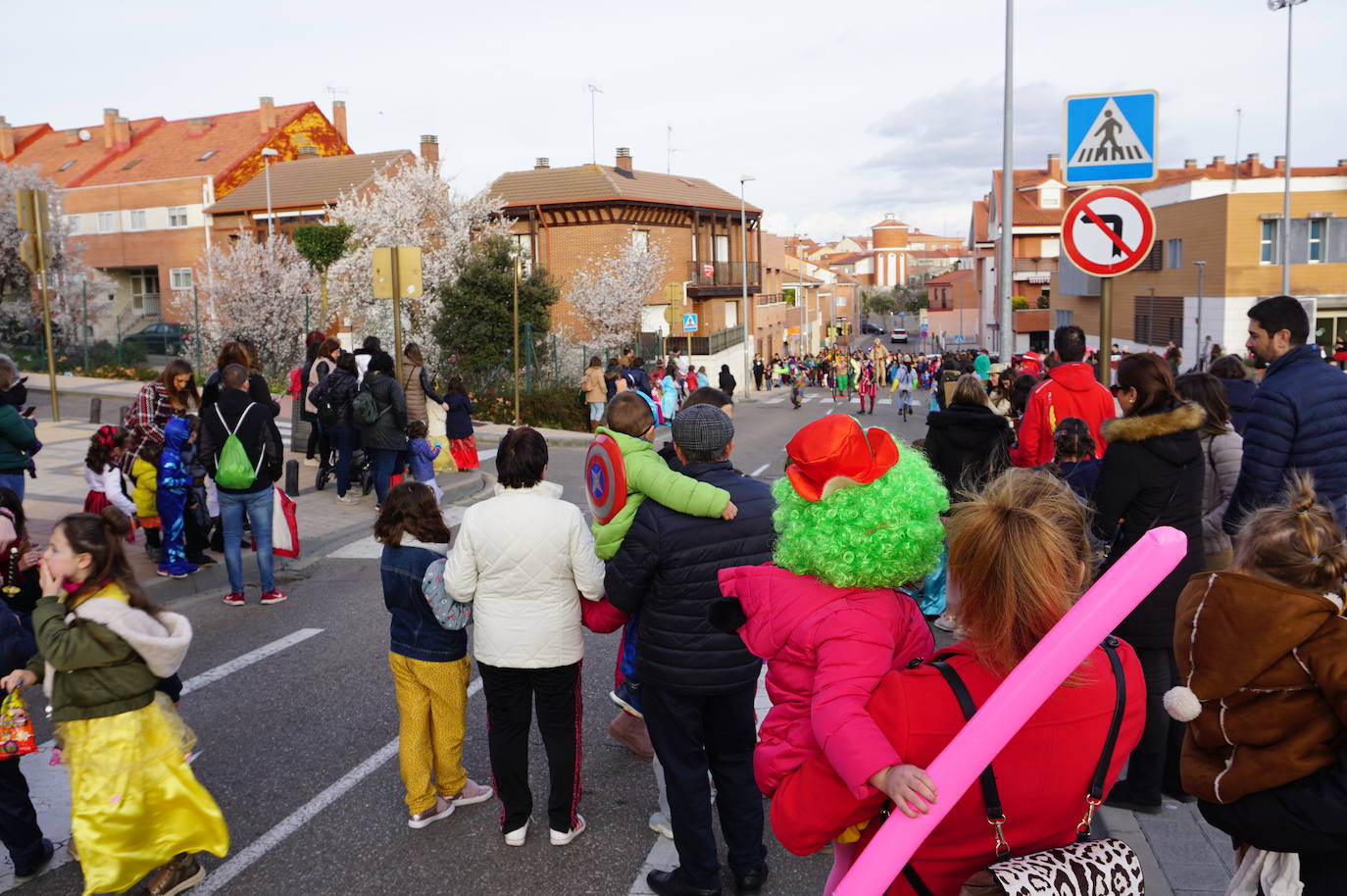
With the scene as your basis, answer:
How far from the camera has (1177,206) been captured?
48219mm

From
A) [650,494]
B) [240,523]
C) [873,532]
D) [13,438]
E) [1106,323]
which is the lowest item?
[240,523]

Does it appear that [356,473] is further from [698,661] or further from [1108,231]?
[698,661]

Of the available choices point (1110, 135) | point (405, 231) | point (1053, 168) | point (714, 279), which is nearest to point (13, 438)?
point (1110, 135)

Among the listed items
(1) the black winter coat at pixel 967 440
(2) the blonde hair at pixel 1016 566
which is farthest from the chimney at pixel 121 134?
(2) the blonde hair at pixel 1016 566

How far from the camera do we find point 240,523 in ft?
28.4

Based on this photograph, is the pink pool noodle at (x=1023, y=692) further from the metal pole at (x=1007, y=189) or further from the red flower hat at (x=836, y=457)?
the metal pole at (x=1007, y=189)

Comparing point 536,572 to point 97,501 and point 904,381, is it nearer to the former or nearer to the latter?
point 97,501

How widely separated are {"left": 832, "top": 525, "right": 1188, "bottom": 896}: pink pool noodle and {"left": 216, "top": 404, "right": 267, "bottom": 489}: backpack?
7.27m

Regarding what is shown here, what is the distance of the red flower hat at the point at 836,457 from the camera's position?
2.56 m

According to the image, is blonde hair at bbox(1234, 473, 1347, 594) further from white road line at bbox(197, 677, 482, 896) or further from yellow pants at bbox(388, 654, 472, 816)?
white road line at bbox(197, 677, 482, 896)

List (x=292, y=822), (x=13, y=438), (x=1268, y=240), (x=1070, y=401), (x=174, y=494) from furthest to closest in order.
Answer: (x=1268, y=240), (x=174, y=494), (x=13, y=438), (x=1070, y=401), (x=292, y=822)

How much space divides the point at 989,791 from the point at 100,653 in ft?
11.1

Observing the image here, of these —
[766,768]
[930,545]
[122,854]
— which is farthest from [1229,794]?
[122,854]

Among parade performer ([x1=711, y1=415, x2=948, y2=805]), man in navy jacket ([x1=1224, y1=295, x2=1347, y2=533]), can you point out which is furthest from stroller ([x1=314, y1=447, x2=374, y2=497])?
parade performer ([x1=711, y1=415, x2=948, y2=805])
